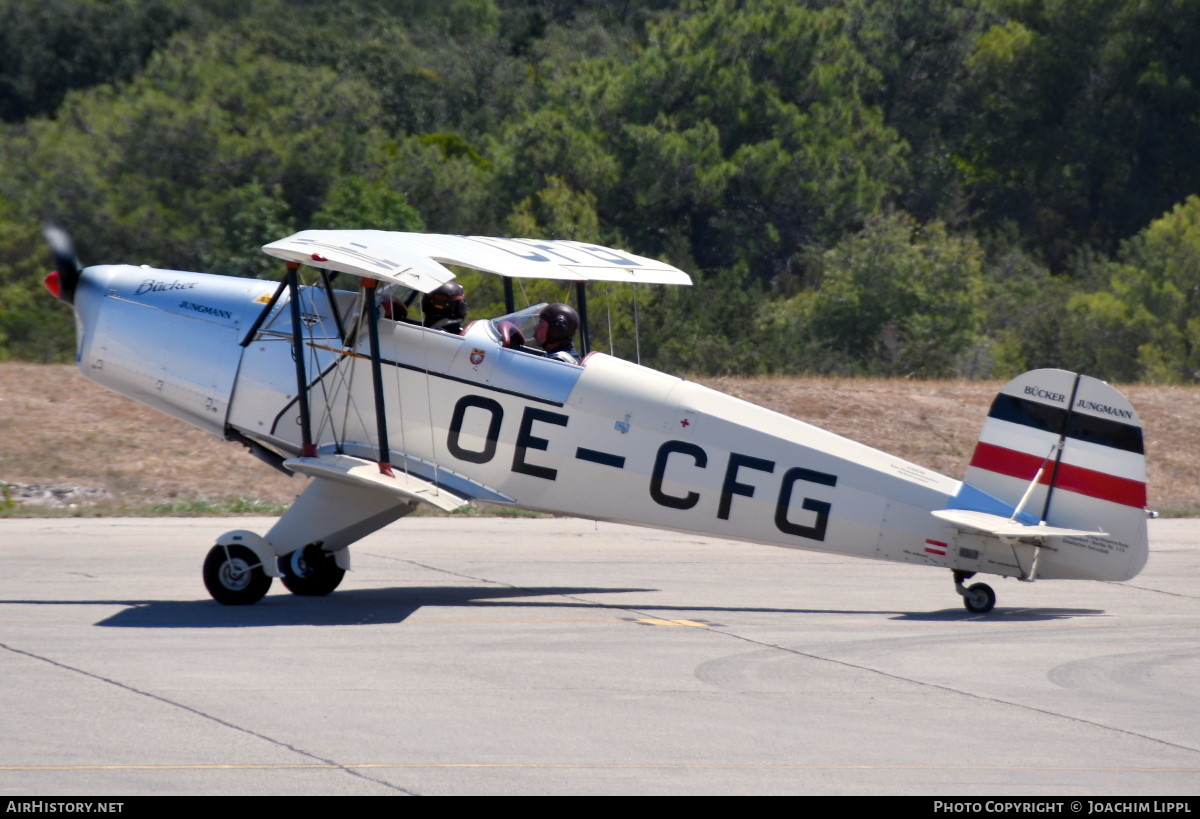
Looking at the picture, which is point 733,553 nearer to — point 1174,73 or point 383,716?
point 383,716

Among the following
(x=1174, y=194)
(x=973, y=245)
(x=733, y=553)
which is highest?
(x=1174, y=194)

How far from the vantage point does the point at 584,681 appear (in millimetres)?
8641

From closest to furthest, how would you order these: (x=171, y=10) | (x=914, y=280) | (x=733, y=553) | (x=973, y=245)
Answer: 1. (x=733, y=553)
2. (x=914, y=280)
3. (x=973, y=245)
4. (x=171, y=10)

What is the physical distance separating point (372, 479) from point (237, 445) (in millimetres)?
10456

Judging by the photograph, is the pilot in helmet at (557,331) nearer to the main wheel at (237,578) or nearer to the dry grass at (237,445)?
the main wheel at (237,578)

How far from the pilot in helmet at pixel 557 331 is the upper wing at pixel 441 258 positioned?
10.9 inches

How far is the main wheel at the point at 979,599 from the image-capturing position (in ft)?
36.3

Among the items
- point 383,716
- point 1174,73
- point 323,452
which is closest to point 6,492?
point 323,452

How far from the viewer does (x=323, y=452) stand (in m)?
11.1

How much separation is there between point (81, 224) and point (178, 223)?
274 centimetres

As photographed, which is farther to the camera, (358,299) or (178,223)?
(178,223)

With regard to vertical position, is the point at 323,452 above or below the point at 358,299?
below

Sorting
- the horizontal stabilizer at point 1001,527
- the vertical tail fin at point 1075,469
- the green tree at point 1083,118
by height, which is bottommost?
the horizontal stabilizer at point 1001,527

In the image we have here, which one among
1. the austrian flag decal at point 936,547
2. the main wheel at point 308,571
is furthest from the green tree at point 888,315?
the main wheel at point 308,571
